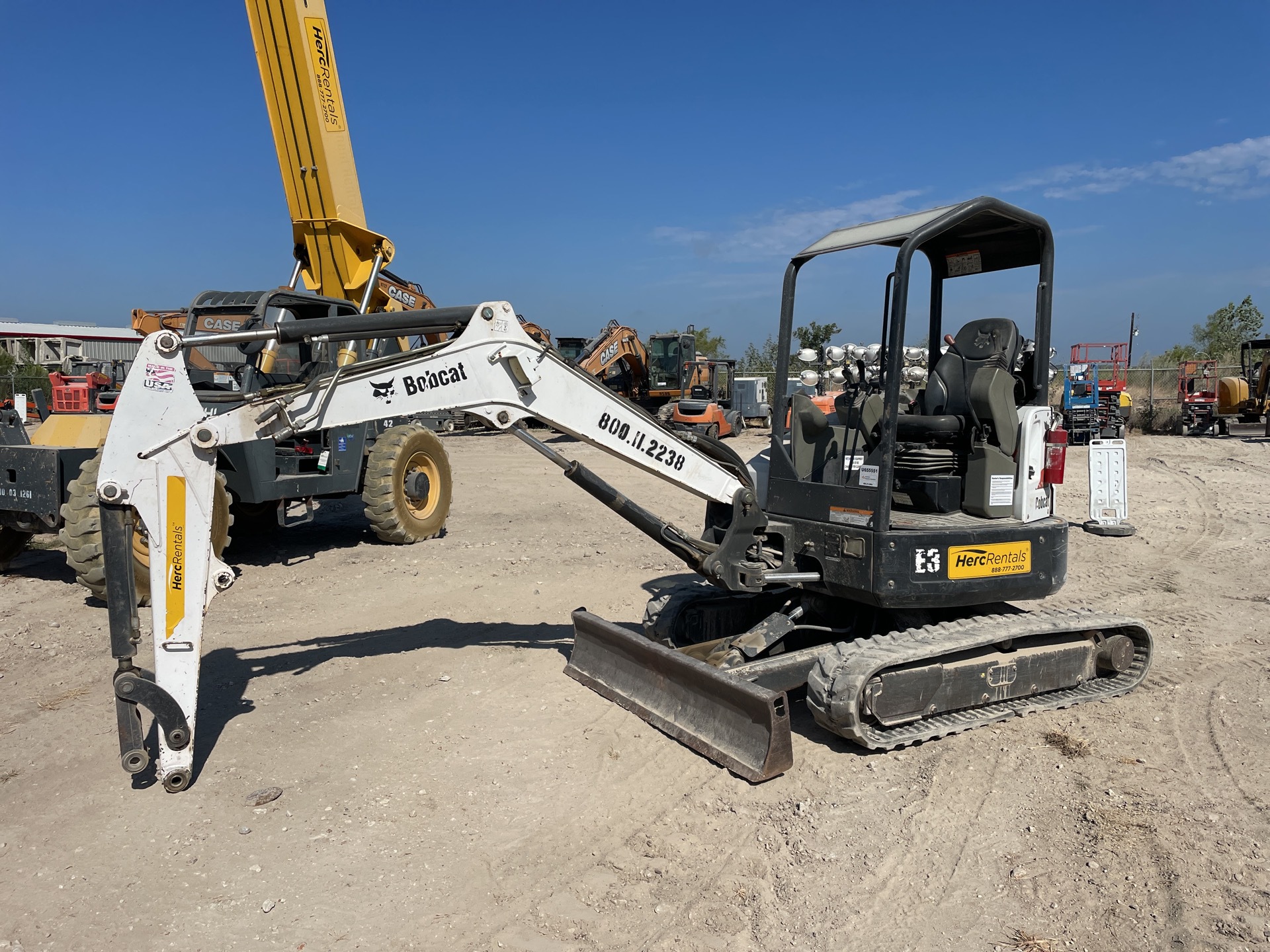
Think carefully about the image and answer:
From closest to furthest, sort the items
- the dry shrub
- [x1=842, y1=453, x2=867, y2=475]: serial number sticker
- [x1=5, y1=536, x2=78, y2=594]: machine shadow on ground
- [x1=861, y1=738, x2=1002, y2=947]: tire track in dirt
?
[x1=861, y1=738, x2=1002, y2=947]: tire track in dirt, the dry shrub, [x1=842, y1=453, x2=867, y2=475]: serial number sticker, [x1=5, y1=536, x2=78, y2=594]: machine shadow on ground

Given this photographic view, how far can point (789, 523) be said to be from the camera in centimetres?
527

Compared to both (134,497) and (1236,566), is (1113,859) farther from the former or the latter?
(1236,566)

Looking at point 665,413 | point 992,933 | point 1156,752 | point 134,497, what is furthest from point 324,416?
point 665,413

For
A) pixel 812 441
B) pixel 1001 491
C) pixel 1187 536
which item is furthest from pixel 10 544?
pixel 1187 536

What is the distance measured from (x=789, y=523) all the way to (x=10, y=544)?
798 centimetres

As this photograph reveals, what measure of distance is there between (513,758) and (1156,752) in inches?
131

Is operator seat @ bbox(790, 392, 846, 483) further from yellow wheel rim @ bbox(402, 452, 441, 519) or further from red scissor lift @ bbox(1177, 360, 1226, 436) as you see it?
red scissor lift @ bbox(1177, 360, 1226, 436)

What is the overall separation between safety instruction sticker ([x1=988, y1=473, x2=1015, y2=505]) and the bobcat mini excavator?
11mm

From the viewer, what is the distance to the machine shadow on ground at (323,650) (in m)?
5.29

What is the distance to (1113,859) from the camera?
3.61 metres

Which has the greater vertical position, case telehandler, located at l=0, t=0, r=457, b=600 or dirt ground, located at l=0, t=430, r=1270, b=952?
case telehandler, located at l=0, t=0, r=457, b=600

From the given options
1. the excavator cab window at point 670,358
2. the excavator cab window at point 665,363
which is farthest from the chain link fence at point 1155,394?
the excavator cab window at point 665,363

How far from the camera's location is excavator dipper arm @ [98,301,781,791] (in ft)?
13.2

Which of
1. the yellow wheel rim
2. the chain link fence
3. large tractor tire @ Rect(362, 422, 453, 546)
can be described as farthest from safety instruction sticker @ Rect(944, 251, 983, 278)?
the chain link fence
